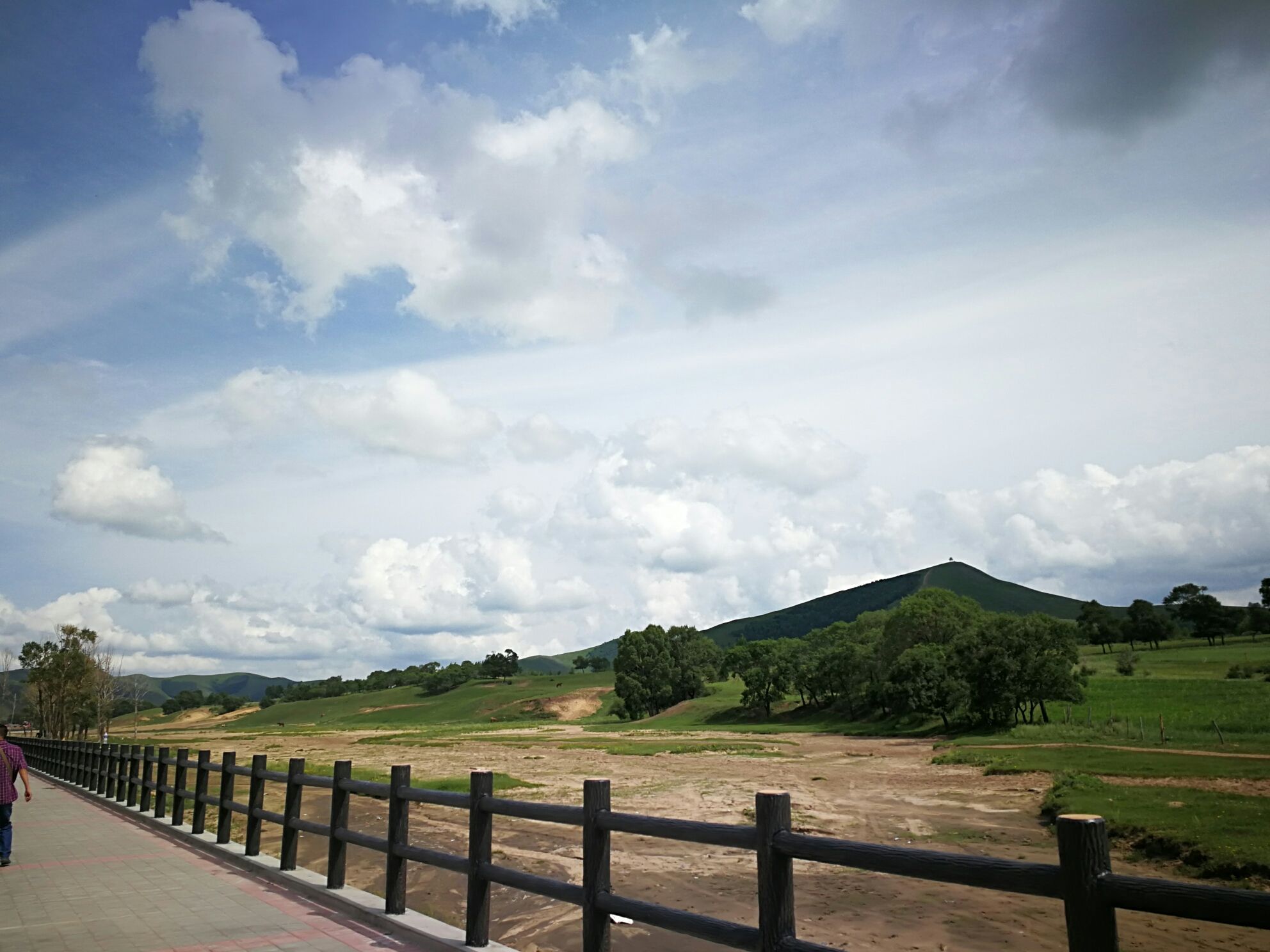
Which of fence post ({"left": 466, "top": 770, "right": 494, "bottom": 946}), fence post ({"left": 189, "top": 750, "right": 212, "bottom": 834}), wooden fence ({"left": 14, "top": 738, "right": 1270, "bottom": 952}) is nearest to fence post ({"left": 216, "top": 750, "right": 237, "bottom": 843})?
wooden fence ({"left": 14, "top": 738, "right": 1270, "bottom": 952})

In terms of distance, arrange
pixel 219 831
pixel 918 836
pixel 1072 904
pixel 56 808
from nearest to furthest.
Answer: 1. pixel 1072 904
2. pixel 219 831
3. pixel 918 836
4. pixel 56 808

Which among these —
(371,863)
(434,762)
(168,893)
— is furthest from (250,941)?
(434,762)

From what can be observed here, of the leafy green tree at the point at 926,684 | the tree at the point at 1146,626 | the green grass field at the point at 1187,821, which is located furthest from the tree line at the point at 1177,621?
the green grass field at the point at 1187,821

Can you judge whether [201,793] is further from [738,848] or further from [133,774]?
[738,848]

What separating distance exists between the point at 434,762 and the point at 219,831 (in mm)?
31269

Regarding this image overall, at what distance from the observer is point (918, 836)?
20.1 m

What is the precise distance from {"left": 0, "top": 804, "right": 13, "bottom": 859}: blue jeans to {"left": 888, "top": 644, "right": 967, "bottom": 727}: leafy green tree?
198ft

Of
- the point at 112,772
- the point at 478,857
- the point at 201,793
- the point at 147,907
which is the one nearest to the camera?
the point at 478,857

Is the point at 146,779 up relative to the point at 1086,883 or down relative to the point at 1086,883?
down

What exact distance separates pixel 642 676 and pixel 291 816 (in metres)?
108

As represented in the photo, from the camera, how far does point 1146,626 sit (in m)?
121

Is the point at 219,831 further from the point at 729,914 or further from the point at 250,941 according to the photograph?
the point at 729,914

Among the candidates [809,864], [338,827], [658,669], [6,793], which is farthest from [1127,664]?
[6,793]

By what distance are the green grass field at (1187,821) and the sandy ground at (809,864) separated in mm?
809
